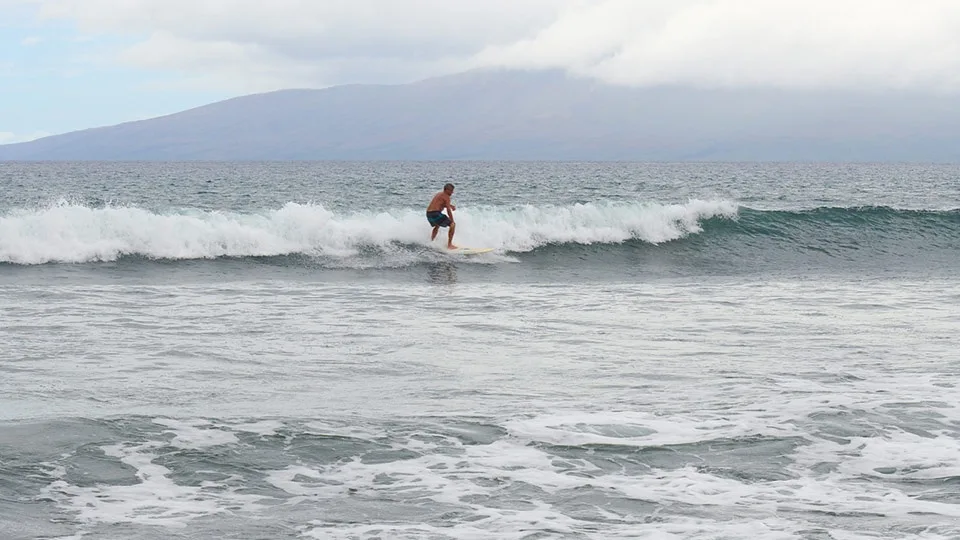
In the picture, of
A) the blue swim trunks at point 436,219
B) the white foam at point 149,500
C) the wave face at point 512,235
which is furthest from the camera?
the blue swim trunks at point 436,219

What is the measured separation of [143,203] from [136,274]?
110 ft

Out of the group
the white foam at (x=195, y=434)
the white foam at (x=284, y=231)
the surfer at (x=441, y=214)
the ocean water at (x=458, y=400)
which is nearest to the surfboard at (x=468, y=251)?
the surfer at (x=441, y=214)

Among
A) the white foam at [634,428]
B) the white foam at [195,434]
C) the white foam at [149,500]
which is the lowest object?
the white foam at [634,428]

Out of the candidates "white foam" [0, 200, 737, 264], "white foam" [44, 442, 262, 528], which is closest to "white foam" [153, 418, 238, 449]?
"white foam" [44, 442, 262, 528]

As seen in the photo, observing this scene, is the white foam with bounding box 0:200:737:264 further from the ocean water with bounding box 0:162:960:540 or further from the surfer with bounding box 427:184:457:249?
the surfer with bounding box 427:184:457:249

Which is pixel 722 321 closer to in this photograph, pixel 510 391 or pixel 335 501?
pixel 510 391

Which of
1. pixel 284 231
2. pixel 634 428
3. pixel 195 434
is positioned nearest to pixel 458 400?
pixel 634 428

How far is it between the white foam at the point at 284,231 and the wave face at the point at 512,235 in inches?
1.0

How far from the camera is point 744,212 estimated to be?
2692 centimetres

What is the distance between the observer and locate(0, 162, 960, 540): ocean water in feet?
19.0

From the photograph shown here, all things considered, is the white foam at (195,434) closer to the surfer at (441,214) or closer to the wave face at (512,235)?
the wave face at (512,235)

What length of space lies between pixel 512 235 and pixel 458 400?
14502mm

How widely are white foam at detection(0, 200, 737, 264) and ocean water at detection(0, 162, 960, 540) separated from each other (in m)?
0.12

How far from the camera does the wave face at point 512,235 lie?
64.0ft
